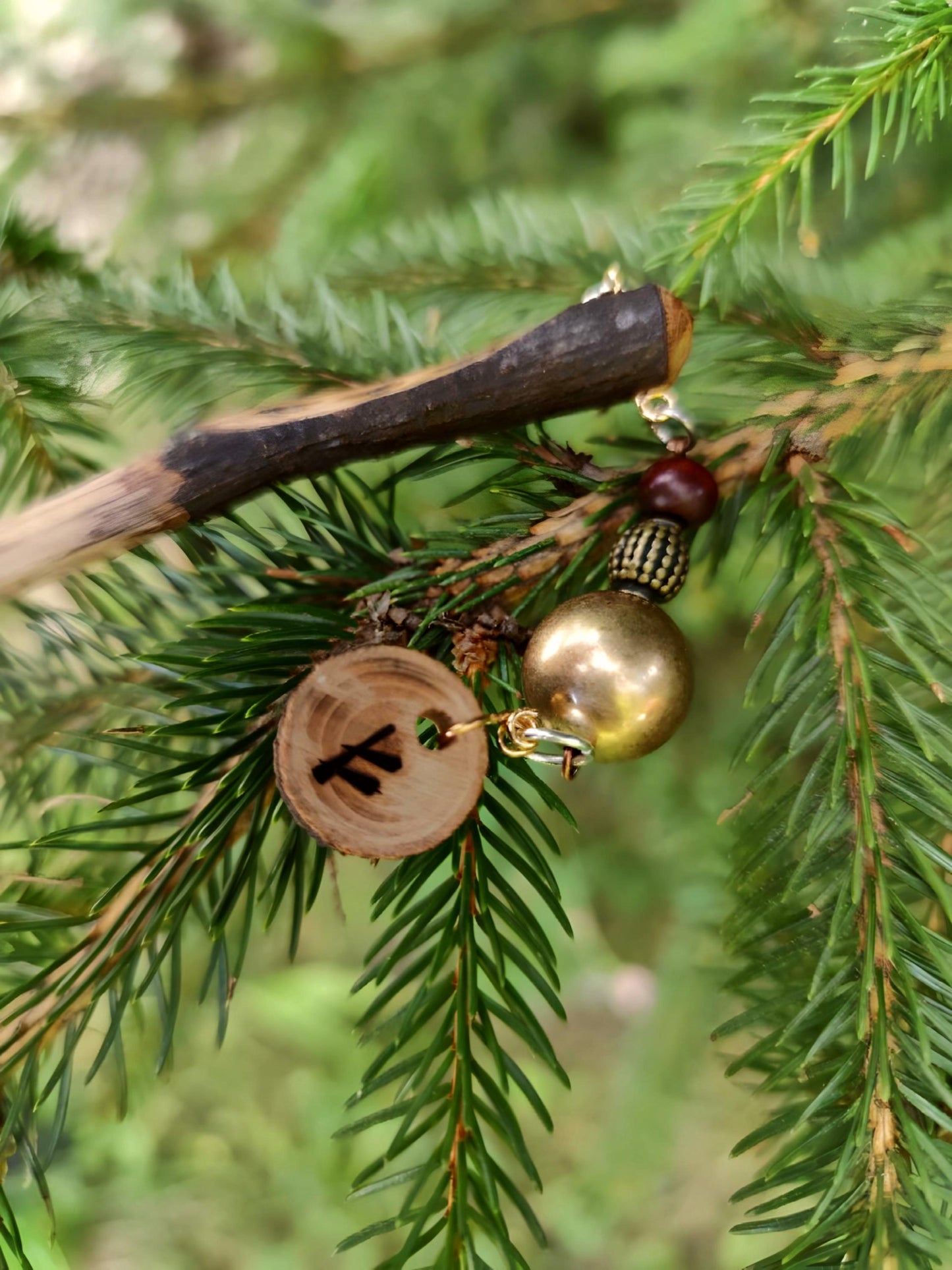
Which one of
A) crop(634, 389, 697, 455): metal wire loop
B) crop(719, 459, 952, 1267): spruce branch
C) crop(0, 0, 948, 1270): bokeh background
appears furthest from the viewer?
crop(0, 0, 948, 1270): bokeh background

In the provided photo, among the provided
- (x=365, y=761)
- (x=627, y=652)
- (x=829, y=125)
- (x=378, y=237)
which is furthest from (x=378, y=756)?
(x=378, y=237)

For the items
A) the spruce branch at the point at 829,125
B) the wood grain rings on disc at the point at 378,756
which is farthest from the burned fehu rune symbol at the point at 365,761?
the spruce branch at the point at 829,125

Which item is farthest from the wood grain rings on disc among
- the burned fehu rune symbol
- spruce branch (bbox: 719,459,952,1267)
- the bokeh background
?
the bokeh background

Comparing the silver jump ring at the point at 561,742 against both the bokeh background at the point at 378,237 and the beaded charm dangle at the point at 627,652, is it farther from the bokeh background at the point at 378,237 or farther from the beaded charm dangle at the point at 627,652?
the bokeh background at the point at 378,237

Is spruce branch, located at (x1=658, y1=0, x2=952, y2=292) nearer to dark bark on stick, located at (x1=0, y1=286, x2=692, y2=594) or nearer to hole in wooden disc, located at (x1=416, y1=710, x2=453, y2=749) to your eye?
dark bark on stick, located at (x1=0, y1=286, x2=692, y2=594)

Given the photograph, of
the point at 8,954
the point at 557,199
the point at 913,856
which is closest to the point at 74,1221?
the point at 8,954
